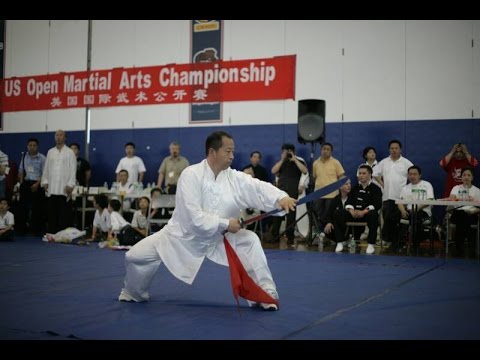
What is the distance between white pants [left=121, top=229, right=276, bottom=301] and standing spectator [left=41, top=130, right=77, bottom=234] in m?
5.67

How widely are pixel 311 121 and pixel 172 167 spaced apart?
3266 mm

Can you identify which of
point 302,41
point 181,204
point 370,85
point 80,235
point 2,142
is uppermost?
point 302,41

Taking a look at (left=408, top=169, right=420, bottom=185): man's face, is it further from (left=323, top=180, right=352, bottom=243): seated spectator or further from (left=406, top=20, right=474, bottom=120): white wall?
(left=406, top=20, right=474, bottom=120): white wall

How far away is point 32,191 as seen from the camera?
10.0 m

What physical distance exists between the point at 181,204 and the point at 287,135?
726cm

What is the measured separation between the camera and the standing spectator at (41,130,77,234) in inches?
356

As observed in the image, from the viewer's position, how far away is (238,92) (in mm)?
11242

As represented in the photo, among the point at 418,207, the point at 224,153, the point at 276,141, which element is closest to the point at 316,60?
the point at 276,141

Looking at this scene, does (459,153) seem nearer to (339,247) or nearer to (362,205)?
(362,205)

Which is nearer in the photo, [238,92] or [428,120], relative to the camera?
[428,120]

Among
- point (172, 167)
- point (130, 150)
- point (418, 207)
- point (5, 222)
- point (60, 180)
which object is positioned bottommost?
point (5, 222)

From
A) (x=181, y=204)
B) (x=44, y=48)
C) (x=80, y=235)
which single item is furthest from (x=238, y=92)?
(x=181, y=204)

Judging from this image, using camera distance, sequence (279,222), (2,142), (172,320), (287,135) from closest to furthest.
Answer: (172,320)
(279,222)
(287,135)
(2,142)

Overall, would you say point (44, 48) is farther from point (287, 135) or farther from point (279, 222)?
point (279, 222)
